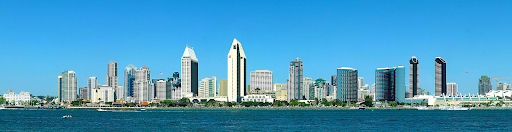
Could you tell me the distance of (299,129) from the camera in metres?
111

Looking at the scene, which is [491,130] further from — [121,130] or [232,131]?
[121,130]

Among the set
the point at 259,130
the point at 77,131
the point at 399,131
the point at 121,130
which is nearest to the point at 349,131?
the point at 399,131

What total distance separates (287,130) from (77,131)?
134 ft

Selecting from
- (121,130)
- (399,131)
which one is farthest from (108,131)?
(399,131)

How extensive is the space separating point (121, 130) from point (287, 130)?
32876 mm

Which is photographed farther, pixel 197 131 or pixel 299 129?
pixel 299 129

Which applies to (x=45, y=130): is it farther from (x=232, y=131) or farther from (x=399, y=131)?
(x=399, y=131)

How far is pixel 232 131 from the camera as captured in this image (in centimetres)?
10594

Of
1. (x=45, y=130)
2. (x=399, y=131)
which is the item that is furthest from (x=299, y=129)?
(x=45, y=130)

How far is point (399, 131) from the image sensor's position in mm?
108188

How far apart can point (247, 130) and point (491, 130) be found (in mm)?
49028

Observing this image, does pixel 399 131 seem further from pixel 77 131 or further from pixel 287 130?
pixel 77 131

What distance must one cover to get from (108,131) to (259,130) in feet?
96.5

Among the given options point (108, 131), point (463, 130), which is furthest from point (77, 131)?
point (463, 130)
